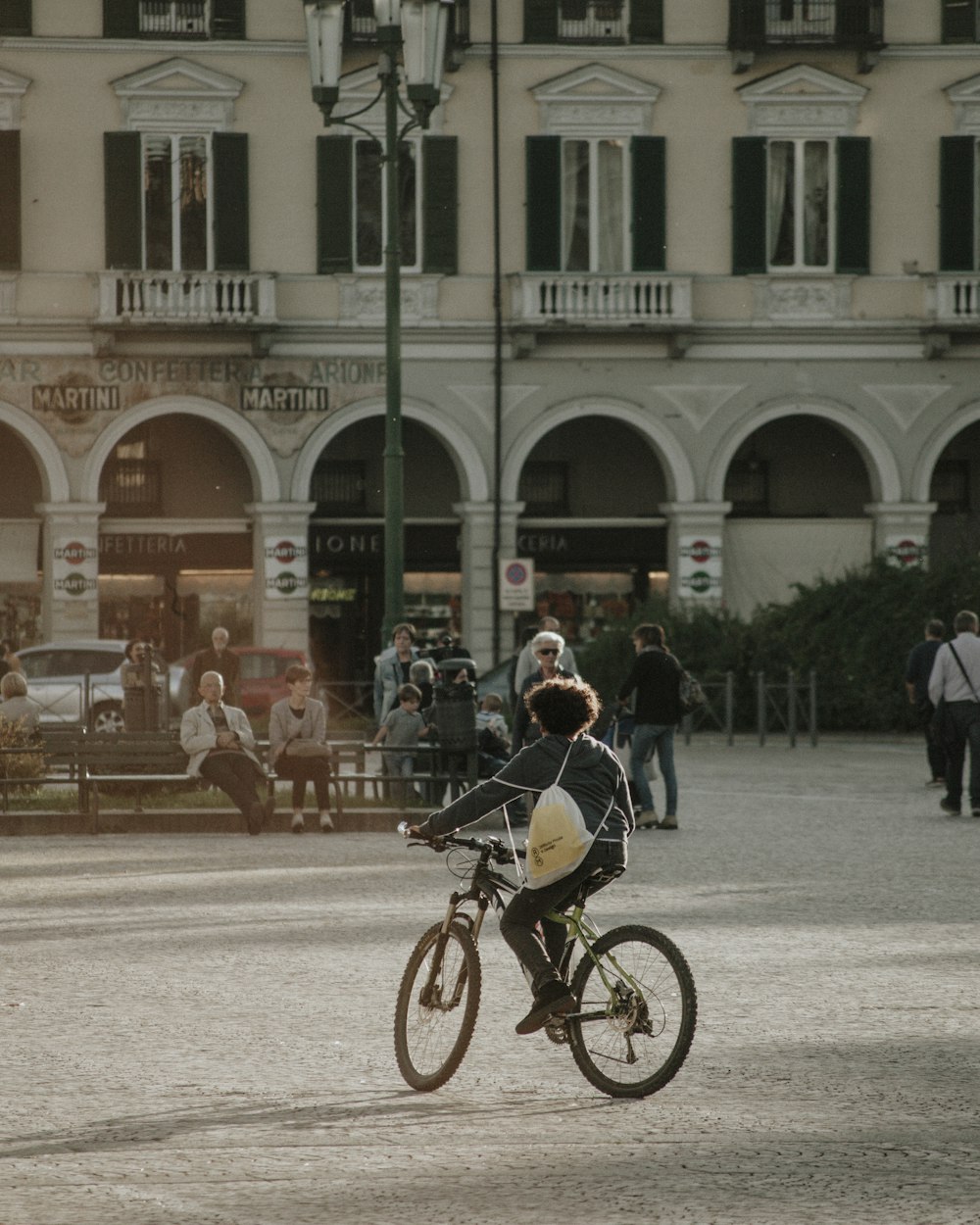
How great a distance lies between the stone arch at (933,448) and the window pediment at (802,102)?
4.76 m

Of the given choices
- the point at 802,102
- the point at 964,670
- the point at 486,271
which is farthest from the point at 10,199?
the point at 964,670

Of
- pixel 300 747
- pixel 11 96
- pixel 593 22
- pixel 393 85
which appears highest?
pixel 593 22

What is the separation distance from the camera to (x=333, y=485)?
3806 cm

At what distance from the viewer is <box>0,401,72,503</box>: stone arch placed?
35156 mm

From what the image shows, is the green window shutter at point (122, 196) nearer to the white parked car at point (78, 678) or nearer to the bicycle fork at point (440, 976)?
the white parked car at point (78, 678)

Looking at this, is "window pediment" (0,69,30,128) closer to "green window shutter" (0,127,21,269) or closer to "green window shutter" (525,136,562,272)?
"green window shutter" (0,127,21,269)

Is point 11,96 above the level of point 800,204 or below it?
above

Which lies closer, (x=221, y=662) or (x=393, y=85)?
(x=221, y=662)

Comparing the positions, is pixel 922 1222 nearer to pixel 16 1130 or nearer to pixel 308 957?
pixel 16 1130

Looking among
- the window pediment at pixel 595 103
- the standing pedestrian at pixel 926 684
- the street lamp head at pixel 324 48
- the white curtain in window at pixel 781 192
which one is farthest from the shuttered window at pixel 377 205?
the standing pedestrian at pixel 926 684

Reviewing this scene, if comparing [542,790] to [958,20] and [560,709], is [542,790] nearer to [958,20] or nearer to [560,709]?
[560,709]

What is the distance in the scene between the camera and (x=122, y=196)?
114 ft

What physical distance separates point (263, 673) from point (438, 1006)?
25082 millimetres

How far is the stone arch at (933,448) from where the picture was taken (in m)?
36.6
